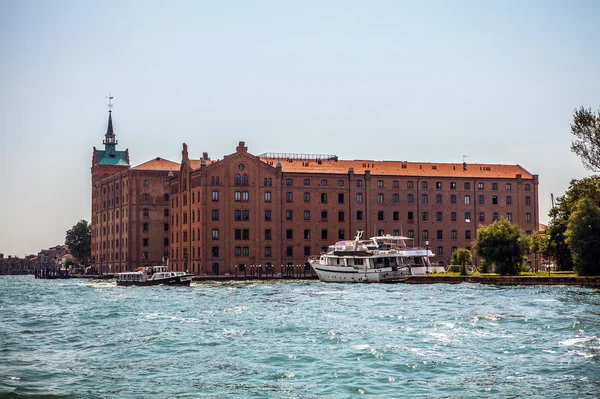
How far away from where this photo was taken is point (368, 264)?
94.8m

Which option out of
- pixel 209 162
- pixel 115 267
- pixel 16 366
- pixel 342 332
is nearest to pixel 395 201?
pixel 209 162

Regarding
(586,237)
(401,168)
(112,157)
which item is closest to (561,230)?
(586,237)

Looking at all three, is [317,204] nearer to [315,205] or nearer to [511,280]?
[315,205]

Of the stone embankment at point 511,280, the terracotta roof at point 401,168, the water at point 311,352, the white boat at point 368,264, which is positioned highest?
the terracotta roof at point 401,168

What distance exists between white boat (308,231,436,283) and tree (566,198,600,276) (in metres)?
22.2

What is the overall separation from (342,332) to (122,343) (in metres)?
9.09

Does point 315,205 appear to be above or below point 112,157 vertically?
below

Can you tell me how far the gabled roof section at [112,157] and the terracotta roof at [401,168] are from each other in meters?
56.2

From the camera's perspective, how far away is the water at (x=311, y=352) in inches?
899

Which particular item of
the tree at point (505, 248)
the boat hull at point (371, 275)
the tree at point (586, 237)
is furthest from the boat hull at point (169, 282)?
the tree at point (586, 237)

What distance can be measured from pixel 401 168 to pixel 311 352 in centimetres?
10144

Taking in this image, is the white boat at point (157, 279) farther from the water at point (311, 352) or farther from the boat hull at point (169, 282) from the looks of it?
the water at point (311, 352)

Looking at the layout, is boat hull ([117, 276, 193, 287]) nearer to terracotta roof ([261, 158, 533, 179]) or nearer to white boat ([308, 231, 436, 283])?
white boat ([308, 231, 436, 283])

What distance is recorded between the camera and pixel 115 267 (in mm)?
149625
